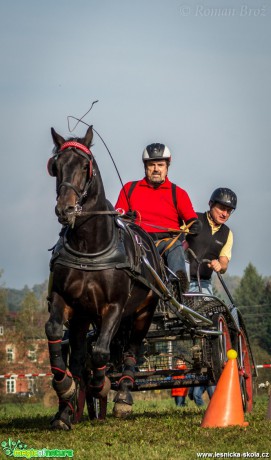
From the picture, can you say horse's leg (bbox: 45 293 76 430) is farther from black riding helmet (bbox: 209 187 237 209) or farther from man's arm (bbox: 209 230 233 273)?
black riding helmet (bbox: 209 187 237 209)

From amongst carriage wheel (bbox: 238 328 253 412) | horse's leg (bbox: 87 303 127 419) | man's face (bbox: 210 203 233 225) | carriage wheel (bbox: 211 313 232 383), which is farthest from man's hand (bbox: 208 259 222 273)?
horse's leg (bbox: 87 303 127 419)

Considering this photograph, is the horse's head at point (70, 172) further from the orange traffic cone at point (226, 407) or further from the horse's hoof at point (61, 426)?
Result: the orange traffic cone at point (226, 407)

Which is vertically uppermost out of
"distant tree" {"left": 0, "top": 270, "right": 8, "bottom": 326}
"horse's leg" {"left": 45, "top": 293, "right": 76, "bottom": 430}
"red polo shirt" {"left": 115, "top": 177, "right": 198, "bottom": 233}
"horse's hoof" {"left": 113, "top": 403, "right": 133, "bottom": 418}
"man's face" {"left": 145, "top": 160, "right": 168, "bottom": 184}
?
"distant tree" {"left": 0, "top": 270, "right": 8, "bottom": 326}

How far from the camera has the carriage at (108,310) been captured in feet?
31.2

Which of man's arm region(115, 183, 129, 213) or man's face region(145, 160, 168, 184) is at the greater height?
man's face region(145, 160, 168, 184)

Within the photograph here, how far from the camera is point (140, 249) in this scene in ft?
34.7

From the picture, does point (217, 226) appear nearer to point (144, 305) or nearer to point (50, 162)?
point (144, 305)

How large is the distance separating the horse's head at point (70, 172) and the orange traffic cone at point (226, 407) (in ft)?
8.12

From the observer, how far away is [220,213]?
14180 mm

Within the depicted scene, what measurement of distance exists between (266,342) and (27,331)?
37.1 m

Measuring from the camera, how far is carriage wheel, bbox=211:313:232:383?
12117mm

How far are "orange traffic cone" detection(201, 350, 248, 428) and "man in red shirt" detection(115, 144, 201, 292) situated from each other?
2391 millimetres

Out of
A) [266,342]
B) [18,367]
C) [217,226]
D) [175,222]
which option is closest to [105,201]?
[175,222]

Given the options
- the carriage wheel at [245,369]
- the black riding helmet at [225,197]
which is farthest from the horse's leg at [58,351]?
the black riding helmet at [225,197]
